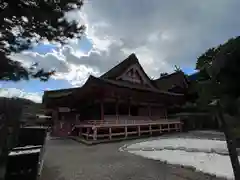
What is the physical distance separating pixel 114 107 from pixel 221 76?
14.9 metres

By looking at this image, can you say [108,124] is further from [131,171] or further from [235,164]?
[235,164]

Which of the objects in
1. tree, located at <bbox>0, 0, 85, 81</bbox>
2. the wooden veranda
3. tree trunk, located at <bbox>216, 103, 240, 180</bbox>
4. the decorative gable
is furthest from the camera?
the decorative gable

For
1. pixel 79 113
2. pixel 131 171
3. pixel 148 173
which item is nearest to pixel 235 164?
pixel 148 173

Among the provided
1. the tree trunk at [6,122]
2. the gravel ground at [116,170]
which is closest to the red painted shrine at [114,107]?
the gravel ground at [116,170]

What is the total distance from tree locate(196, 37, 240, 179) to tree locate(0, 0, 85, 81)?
4.12 meters

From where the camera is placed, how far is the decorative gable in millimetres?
18328

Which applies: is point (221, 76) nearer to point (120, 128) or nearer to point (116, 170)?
point (116, 170)

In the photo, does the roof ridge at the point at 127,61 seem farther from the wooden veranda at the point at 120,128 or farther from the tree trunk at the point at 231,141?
the tree trunk at the point at 231,141

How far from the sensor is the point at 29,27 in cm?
507

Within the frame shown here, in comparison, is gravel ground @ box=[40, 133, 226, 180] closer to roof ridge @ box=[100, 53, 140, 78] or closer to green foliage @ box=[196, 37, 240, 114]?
green foliage @ box=[196, 37, 240, 114]

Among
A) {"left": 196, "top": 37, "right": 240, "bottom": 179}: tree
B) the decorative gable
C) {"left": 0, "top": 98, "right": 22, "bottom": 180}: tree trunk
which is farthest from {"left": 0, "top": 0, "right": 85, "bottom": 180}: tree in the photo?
the decorative gable

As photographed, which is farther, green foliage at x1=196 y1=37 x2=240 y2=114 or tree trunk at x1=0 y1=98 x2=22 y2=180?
tree trunk at x1=0 y1=98 x2=22 y2=180

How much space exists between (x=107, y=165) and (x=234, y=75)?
5200mm

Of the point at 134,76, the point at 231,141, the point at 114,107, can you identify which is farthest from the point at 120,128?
the point at 231,141
